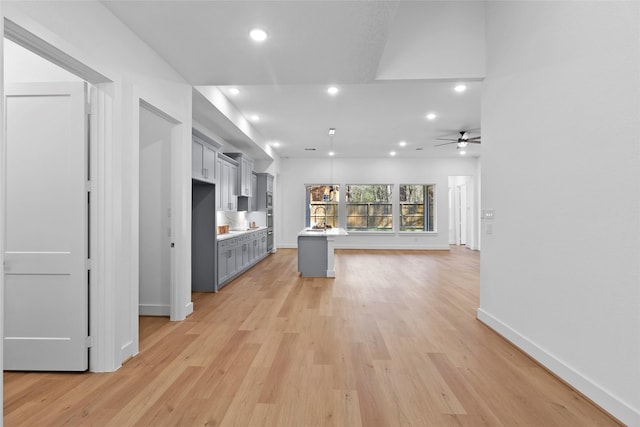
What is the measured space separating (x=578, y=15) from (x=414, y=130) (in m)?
5.02

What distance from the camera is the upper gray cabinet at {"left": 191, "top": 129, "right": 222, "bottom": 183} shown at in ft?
14.4

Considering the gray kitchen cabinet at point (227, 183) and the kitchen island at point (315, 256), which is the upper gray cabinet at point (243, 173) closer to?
the gray kitchen cabinet at point (227, 183)

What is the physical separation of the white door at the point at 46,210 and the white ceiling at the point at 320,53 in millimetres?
909

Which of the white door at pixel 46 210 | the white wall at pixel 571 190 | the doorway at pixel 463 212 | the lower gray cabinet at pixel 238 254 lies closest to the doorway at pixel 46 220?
the white door at pixel 46 210

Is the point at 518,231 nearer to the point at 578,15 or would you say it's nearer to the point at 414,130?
the point at 578,15

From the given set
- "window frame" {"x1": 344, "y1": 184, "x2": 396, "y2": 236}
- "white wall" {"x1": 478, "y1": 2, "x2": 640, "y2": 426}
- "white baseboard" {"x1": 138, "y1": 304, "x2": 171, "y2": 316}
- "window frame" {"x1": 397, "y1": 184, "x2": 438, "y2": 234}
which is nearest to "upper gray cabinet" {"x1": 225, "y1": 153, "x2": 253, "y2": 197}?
"white baseboard" {"x1": 138, "y1": 304, "x2": 171, "y2": 316}

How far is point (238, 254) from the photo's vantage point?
233 inches

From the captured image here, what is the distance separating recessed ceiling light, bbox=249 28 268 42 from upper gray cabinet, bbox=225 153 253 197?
396 cm

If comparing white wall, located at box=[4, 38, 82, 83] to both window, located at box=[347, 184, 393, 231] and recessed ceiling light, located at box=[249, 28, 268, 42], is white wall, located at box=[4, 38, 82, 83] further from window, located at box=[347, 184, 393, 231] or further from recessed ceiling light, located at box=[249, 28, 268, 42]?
window, located at box=[347, 184, 393, 231]

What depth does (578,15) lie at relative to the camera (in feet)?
7.13

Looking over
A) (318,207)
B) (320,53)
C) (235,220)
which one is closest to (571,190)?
(320,53)

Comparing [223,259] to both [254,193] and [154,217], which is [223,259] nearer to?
[154,217]

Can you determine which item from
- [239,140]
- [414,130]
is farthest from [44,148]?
[414,130]

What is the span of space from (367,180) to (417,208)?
1896 millimetres
